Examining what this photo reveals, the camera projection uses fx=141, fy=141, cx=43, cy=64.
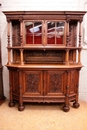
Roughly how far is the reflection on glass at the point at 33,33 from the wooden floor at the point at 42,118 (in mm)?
1321

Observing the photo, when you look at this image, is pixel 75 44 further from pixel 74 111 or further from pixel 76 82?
pixel 74 111

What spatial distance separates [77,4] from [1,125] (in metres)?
2.73

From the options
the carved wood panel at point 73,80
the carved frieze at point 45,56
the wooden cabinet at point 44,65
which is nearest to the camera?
the wooden cabinet at point 44,65

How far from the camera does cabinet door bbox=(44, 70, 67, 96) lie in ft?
8.59

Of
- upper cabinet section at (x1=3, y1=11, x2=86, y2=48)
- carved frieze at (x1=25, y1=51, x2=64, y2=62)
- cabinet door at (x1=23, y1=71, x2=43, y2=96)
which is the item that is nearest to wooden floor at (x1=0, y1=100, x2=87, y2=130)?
cabinet door at (x1=23, y1=71, x2=43, y2=96)

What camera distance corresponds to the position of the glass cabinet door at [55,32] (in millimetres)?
2676

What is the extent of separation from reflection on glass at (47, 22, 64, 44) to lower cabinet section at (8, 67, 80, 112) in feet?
1.92

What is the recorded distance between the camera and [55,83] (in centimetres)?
265

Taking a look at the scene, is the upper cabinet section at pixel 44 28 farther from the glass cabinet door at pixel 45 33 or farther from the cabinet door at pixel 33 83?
the cabinet door at pixel 33 83

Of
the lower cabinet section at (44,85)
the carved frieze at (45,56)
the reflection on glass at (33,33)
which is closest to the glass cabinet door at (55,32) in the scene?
the reflection on glass at (33,33)

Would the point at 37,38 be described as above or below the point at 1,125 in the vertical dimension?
above

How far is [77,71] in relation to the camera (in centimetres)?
273

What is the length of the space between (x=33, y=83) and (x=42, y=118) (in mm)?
641

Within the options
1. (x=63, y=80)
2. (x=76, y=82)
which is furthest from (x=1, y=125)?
(x=76, y=82)
